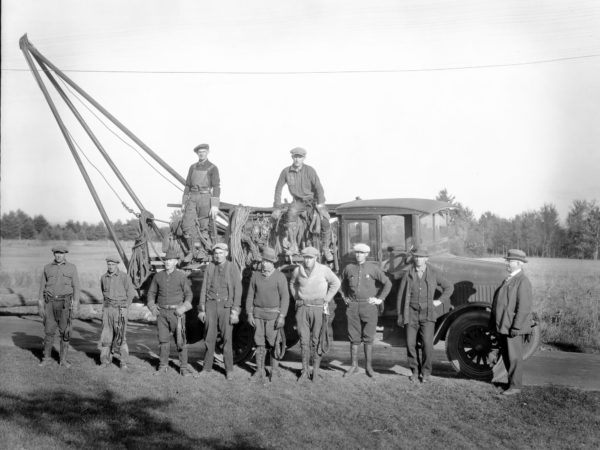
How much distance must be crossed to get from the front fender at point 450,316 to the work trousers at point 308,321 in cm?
176

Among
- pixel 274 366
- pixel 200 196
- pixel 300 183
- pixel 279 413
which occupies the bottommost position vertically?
pixel 279 413

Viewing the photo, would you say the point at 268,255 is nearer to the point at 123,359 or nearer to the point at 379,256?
the point at 379,256

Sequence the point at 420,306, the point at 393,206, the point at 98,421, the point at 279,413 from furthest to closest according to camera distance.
Answer: the point at 393,206, the point at 420,306, the point at 279,413, the point at 98,421

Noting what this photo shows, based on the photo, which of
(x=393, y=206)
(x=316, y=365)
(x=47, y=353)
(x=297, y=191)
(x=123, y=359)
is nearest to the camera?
(x=316, y=365)

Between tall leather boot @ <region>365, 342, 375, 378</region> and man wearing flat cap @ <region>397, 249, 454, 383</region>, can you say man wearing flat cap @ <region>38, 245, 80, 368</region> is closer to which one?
tall leather boot @ <region>365, 342, 375, 378</region>

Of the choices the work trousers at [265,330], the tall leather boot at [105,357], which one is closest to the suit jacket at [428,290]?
the work trousers at [265,330]

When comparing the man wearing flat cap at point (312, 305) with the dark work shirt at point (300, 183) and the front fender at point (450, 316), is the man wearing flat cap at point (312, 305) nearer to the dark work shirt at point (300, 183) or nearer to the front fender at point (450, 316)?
the dark work shirt at point (300, 183)

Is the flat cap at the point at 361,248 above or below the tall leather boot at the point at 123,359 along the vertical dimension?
above

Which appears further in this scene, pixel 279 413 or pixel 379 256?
pixel 379 256

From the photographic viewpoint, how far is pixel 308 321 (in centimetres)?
736

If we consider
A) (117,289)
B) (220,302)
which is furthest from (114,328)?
(220,302)

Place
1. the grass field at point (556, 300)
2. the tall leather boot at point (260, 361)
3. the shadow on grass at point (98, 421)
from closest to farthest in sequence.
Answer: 1. the shadow on grass at point (98, 421)
2. the tall leather boot at point (260, 361)
3. the grass field at point (556, 300)

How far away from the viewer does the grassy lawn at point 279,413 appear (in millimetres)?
5000

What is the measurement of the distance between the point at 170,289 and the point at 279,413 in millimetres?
2718
